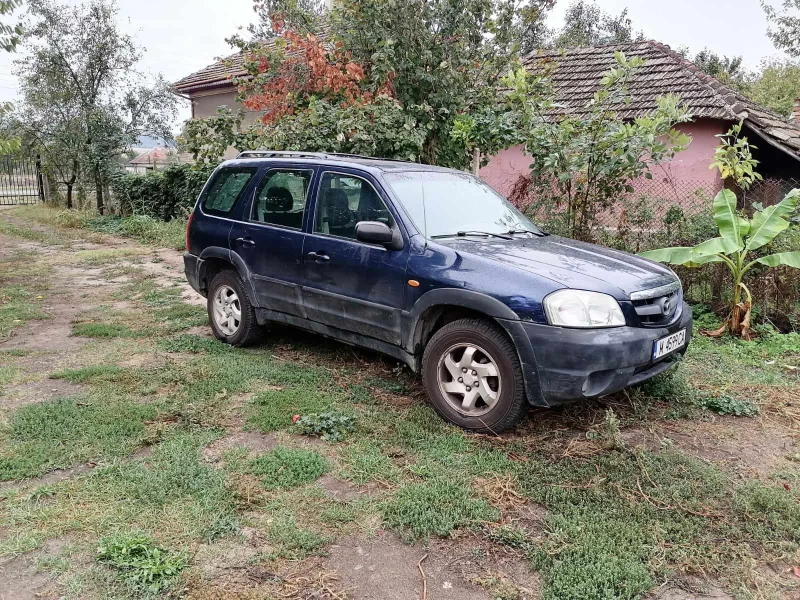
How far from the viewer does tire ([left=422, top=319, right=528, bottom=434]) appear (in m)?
3.93

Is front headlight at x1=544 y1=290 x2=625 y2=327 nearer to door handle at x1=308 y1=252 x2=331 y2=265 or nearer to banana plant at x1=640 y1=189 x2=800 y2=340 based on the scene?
door handle at x1=308 y1=252 x2=331 y2=265

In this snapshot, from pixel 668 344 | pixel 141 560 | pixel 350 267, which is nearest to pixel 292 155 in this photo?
pixel 350 267

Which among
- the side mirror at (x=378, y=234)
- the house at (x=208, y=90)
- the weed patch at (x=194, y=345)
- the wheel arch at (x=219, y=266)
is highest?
the house at (x=208, y=90)

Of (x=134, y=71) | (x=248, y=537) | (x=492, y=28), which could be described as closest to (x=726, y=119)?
(x=492, y=28)

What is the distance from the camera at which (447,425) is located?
13.9 ft

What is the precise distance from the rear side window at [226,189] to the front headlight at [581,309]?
335 cm

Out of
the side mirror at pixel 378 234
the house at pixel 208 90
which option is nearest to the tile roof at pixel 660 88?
the side mirror at pixel 378 234

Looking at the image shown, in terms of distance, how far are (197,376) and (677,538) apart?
3806 millimetres

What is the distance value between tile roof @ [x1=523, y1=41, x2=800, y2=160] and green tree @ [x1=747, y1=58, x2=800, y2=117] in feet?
22.1

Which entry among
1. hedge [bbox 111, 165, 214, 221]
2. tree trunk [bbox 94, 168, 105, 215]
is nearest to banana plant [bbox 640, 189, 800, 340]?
hedge [bbox 111, 165, 214, 221]

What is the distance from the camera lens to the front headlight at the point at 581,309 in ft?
12.3

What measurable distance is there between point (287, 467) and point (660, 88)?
12.7 metres

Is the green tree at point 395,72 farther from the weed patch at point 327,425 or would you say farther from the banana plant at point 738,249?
the weed patch at point 327,425

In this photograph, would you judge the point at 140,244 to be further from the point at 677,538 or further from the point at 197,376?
the point at 677,538
